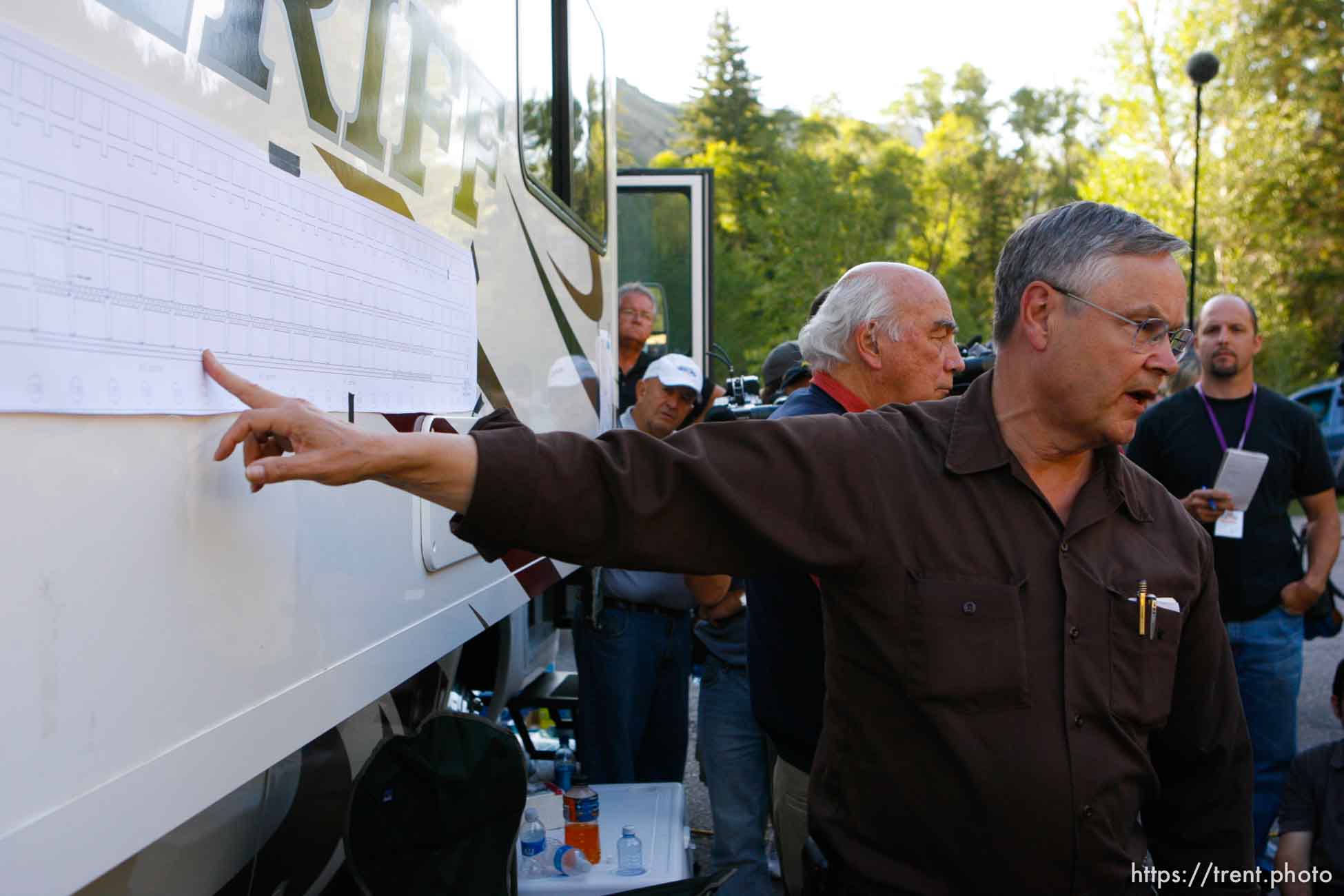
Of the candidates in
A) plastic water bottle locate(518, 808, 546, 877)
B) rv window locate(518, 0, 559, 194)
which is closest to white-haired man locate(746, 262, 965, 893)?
plastic water bottle locate(518, 808, 546, 877)

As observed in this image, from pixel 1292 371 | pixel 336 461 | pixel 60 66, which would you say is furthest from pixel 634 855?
pixel 1292 371

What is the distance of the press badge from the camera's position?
4359 mm

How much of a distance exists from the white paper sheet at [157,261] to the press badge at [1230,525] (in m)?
3.52

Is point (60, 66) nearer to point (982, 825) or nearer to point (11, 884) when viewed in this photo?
point (11, 884)

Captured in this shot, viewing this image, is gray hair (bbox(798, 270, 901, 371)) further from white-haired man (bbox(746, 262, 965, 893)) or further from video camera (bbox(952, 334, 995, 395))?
video camera (bbox(952, 334, 995, 395))

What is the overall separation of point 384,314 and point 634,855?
175 cm

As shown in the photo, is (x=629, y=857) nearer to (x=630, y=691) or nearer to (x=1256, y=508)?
(x=630, y=691)

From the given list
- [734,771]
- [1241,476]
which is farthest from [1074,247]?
[1241,476]

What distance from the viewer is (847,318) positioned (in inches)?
117

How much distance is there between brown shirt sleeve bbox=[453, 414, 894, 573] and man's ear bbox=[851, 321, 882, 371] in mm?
963

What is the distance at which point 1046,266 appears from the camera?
2.01 meters

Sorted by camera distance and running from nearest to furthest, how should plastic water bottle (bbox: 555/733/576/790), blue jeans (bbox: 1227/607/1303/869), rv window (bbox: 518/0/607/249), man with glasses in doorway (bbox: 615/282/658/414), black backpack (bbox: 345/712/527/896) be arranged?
1. black backpack (bbox: 345/712/527/896)
2. rv window (bbox: 518/0/607/249)
3. plastic water bottle (bbox: 555/733/576/790)
4. blue jeans (bbox: 1227/607/1303/869)
5. man with glasses in doorway (bbox: 615/282/658/414)

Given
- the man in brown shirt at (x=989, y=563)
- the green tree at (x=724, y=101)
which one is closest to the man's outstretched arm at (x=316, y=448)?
the man in brown shirt at (x=989, y=563)

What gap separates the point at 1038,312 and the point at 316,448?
122cm
